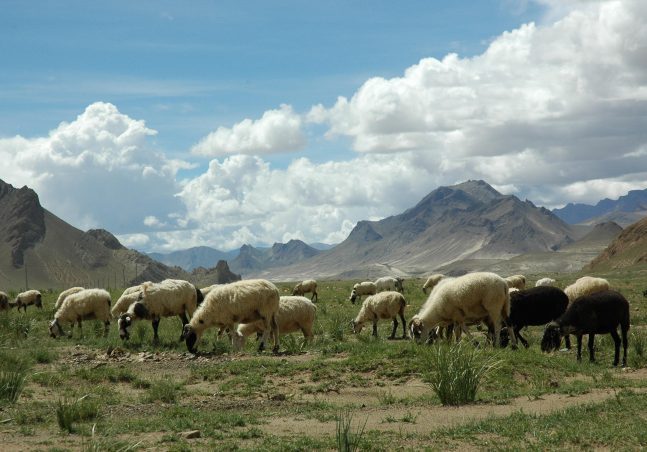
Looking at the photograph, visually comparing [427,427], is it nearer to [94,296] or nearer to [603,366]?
[603,366]

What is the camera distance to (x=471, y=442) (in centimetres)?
1067

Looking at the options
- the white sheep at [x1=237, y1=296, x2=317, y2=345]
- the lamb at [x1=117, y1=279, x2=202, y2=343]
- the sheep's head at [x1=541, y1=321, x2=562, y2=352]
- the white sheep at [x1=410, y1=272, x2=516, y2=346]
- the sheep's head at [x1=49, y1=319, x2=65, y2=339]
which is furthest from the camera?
the sheep's head at [x1=49, y1=319, x2=65, y2=339]

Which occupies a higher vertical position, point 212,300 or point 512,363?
point 212,300

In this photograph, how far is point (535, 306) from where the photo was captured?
23125 millimetres

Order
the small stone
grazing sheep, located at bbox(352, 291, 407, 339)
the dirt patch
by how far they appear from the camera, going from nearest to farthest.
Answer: the small stone < the dirt patch < grazing sheep, located at bbox(352, 291, 407, 339)

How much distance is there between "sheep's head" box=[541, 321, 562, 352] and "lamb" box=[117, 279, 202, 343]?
12317mm

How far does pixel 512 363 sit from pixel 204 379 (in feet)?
24.3

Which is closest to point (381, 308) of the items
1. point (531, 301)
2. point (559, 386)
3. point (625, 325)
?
point (531, 301)

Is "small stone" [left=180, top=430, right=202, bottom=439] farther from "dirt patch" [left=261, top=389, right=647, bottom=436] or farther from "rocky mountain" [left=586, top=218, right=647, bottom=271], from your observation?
"rocky mountain" [left=586, top=218, right=647, bottom=271]

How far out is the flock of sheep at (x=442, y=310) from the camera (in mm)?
19203

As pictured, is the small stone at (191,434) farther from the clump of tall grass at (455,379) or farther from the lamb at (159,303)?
the lamb at (159,303)

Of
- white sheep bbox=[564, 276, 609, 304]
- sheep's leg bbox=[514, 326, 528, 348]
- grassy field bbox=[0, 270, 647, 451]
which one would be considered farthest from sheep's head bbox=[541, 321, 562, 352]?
white sheep bbox=[564, 276, 609, 304]

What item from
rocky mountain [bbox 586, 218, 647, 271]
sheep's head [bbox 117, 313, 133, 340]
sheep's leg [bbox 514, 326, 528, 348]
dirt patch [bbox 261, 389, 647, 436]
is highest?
rocky mountain [bbox 586, 218, 647, 271]

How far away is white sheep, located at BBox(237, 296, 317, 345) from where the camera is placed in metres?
23.5
